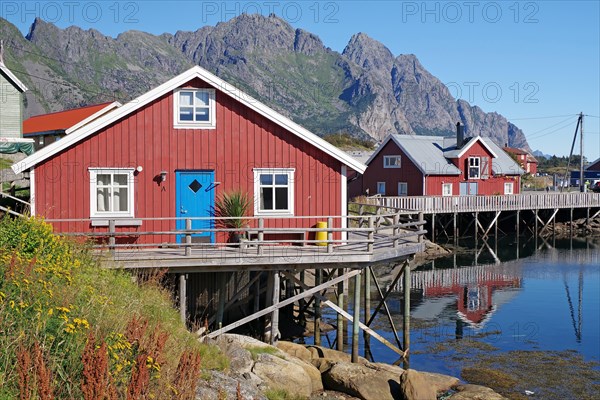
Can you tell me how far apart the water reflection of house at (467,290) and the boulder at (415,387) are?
967 cm

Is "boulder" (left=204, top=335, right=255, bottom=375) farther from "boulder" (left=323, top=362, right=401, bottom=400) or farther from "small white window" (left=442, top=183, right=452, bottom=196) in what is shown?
"small white window" (left=442, top=183, right=452, bottom=196)

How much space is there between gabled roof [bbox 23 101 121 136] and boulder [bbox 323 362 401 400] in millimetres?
16934

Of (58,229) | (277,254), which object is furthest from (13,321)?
(58,229)

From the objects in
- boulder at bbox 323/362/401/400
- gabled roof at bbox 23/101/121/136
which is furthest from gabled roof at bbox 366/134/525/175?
boulder at bbox 323/362/401/400

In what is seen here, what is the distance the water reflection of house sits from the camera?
27.0m

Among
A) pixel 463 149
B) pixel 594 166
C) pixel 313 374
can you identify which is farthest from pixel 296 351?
pixel 594 166

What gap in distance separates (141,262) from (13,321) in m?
7.79

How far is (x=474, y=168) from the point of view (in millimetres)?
55000

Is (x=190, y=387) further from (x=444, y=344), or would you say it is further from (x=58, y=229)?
(x=444, y=344)

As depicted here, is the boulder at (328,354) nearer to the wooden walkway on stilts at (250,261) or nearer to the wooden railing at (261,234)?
the wooden walkway on stilts at (250,261)

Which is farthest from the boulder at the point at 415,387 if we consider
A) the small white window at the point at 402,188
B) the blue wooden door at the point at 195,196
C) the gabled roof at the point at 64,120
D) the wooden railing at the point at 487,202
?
the small white window at the point at 402,188

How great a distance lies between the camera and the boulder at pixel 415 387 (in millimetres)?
14961

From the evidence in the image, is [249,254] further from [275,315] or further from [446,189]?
[446,189]

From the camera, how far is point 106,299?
1055 cm
